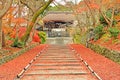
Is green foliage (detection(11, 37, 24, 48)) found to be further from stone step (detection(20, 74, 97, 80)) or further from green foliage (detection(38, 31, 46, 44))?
green foliage (detection(38, 31, 46, 44))

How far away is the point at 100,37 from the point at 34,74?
56.2ft

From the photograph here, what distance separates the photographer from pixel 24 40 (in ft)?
86.7

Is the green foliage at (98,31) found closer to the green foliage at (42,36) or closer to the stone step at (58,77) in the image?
the stone step at (58,77)

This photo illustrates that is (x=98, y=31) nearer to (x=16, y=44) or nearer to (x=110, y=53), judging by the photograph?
(x=16, y=44)

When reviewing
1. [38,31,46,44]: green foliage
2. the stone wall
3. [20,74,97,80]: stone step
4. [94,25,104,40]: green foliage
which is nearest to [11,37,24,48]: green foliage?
the stone wall

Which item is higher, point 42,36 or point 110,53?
point 110,53

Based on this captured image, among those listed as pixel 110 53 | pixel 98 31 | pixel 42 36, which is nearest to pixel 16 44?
pixel 98 31

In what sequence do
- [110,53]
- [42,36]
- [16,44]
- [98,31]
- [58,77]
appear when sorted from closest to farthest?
[58,77] < [110,53] < [16,44] < [98,31] < [42,36]

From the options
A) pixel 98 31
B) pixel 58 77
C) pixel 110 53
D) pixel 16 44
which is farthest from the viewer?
pixel 98 31

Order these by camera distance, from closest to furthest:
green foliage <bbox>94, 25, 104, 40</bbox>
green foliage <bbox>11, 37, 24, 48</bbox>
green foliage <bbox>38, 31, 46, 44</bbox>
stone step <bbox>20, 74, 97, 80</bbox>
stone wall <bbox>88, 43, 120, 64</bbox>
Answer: stone step <bbox>20, 74, 97, 80</bbox> < stone wall <bbox>88, 43, 120, 64</bbox> < green foliage <bbox>11, 37, 24, 48</bbox> < green foliage <bbox>94, 25, 104, 40</bbox> < green foliage <bbox>38, 31, 46, 44</bbox>

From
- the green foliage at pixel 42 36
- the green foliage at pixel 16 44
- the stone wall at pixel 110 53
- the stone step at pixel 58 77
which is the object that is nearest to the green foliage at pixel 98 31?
the stone wall at pixel 110 53

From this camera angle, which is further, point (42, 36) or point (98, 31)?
point (42, 36)

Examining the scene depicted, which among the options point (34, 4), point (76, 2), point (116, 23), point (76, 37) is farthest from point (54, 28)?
point (116, 23)

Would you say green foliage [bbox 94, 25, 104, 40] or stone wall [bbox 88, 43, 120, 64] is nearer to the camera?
stone wall [bbox 88, 43, 120, 64]
